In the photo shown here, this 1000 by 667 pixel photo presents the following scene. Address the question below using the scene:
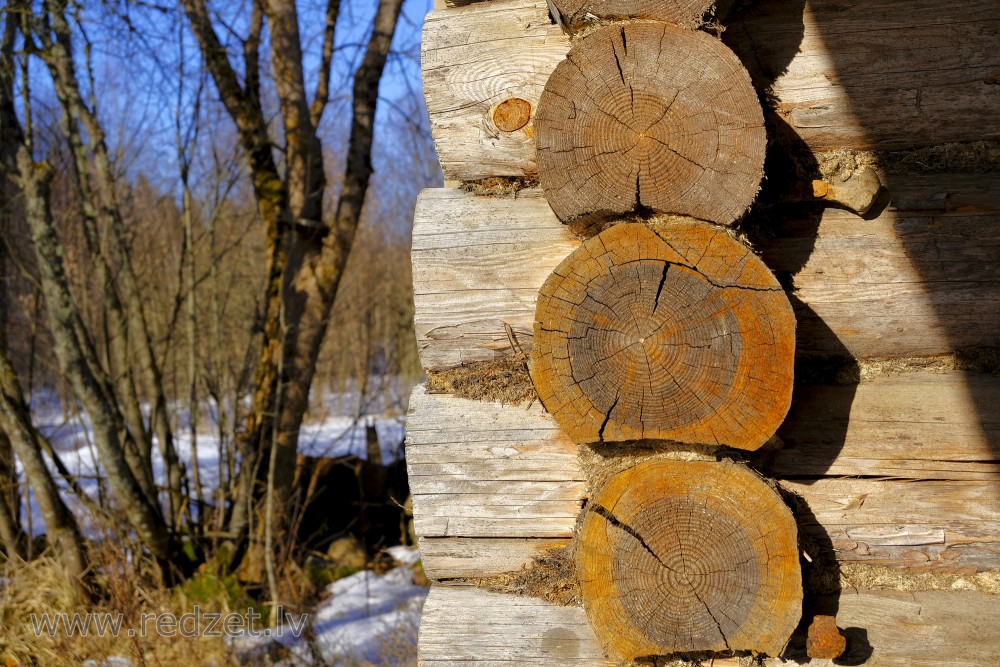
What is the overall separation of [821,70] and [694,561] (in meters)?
1.25

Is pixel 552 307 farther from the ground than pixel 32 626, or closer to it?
farther from the ground

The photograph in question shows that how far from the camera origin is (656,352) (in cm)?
164

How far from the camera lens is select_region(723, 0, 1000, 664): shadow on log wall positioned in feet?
6.15

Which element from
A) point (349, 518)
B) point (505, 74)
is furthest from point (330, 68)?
point (505, 74)

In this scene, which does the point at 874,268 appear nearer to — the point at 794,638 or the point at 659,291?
the point at 659,291

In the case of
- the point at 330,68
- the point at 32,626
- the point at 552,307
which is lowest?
the point at 32,626

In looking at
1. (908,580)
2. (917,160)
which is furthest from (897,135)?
(908,580)

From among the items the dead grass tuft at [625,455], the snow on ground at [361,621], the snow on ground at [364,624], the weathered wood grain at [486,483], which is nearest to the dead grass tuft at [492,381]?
the weathered wood grain at [486,483]

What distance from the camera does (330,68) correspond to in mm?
6148

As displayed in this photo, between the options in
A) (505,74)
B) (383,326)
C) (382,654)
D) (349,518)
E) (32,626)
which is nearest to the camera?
(505,74)

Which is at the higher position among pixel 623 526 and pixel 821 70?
pixel 821 70

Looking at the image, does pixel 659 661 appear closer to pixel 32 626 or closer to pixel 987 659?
pixel 987 659

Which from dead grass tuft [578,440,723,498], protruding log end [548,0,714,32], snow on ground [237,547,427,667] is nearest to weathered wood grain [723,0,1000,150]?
protruding log end [548,0,714,32]

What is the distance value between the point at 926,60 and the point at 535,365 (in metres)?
1.24
